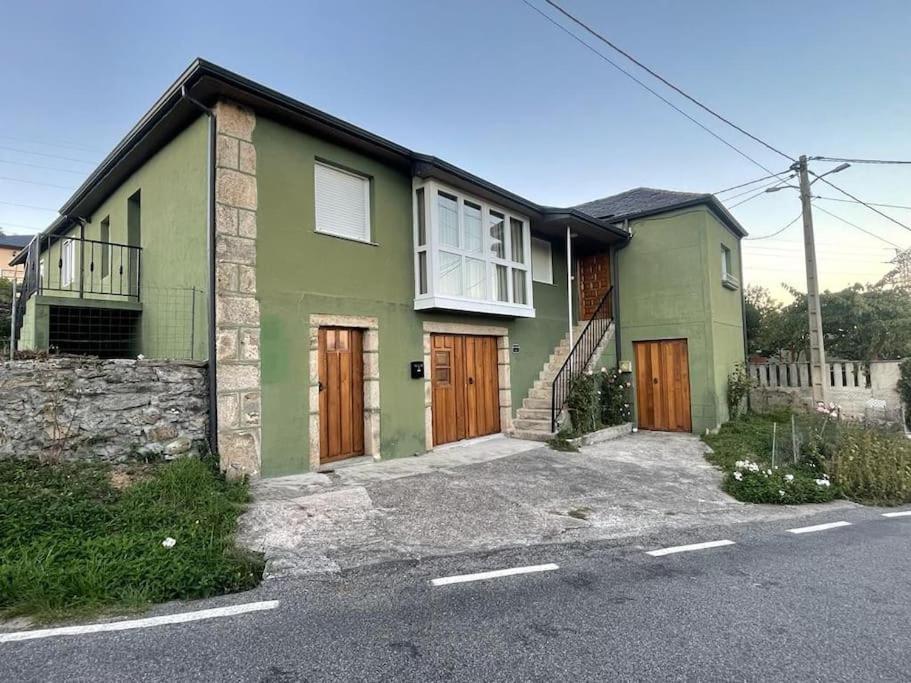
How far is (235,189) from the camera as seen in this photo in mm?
5805

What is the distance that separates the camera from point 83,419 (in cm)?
485

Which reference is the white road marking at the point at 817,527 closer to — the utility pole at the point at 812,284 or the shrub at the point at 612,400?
the shrub at the point at 612,400

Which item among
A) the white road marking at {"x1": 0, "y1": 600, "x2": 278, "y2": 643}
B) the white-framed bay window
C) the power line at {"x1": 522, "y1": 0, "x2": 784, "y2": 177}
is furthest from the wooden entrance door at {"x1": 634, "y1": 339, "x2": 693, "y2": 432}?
the white road marking at {"x1": 0, "y1": 600, "x2": 278, "y2": 643}

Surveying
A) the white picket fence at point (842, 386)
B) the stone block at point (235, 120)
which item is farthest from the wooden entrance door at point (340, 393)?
the white picket fence at point (842, 386)

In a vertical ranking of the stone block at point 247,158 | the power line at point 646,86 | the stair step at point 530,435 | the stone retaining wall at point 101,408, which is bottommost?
the stair step at point 530,435

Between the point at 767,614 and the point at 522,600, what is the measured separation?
149cm

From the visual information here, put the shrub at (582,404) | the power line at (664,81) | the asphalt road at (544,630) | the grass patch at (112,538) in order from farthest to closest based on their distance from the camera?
the shrub at (582,404)
the power line at (664,81)
the grass patch at (112,538)
the asphalt road at (544,630)

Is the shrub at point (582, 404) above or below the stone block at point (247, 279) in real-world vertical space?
below

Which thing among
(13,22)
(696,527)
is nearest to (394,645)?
(696,527)

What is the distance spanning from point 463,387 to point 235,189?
512 cm

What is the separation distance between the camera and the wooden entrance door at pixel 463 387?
27.4ft

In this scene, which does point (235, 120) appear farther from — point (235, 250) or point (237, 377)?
point (237, 377)

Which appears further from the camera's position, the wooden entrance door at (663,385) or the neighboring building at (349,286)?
the wooden entrance door at (663,385)

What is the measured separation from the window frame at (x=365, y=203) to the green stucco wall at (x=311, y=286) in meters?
0.06
